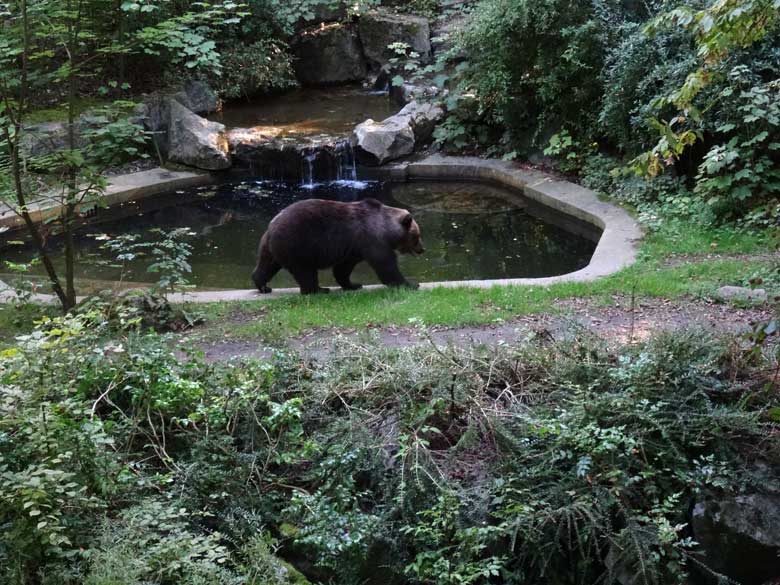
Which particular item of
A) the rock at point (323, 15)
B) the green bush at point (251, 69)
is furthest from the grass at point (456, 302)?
the rock at point (323, 15)

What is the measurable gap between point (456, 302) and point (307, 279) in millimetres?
1928

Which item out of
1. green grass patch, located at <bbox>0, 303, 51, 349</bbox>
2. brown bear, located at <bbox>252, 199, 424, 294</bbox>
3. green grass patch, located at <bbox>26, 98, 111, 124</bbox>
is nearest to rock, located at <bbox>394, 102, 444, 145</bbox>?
green grass patch, located at <bbox>26, 98, 111, 124</bbox>

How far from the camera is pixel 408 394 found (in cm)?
654

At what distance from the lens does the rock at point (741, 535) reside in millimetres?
5625

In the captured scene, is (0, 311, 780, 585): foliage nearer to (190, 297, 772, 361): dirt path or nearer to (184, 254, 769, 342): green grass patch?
(190, 297, 772, 361): dirt path

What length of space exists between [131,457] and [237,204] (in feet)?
31.3

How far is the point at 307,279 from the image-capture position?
1002 cm

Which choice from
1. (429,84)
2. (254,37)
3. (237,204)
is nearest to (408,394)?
(237,204)

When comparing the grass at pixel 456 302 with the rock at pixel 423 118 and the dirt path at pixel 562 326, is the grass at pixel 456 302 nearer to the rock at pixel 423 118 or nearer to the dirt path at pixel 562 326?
the dirt path at pixel 562 326

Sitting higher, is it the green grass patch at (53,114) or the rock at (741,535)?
the green grass patch at (53,114)

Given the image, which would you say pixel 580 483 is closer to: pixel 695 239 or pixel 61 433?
pixel 61 433

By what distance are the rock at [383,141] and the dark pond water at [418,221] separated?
665 millimetres

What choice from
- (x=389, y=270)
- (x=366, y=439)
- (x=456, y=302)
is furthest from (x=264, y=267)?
(x=366, y=439)

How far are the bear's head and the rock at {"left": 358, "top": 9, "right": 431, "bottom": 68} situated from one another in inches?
446
